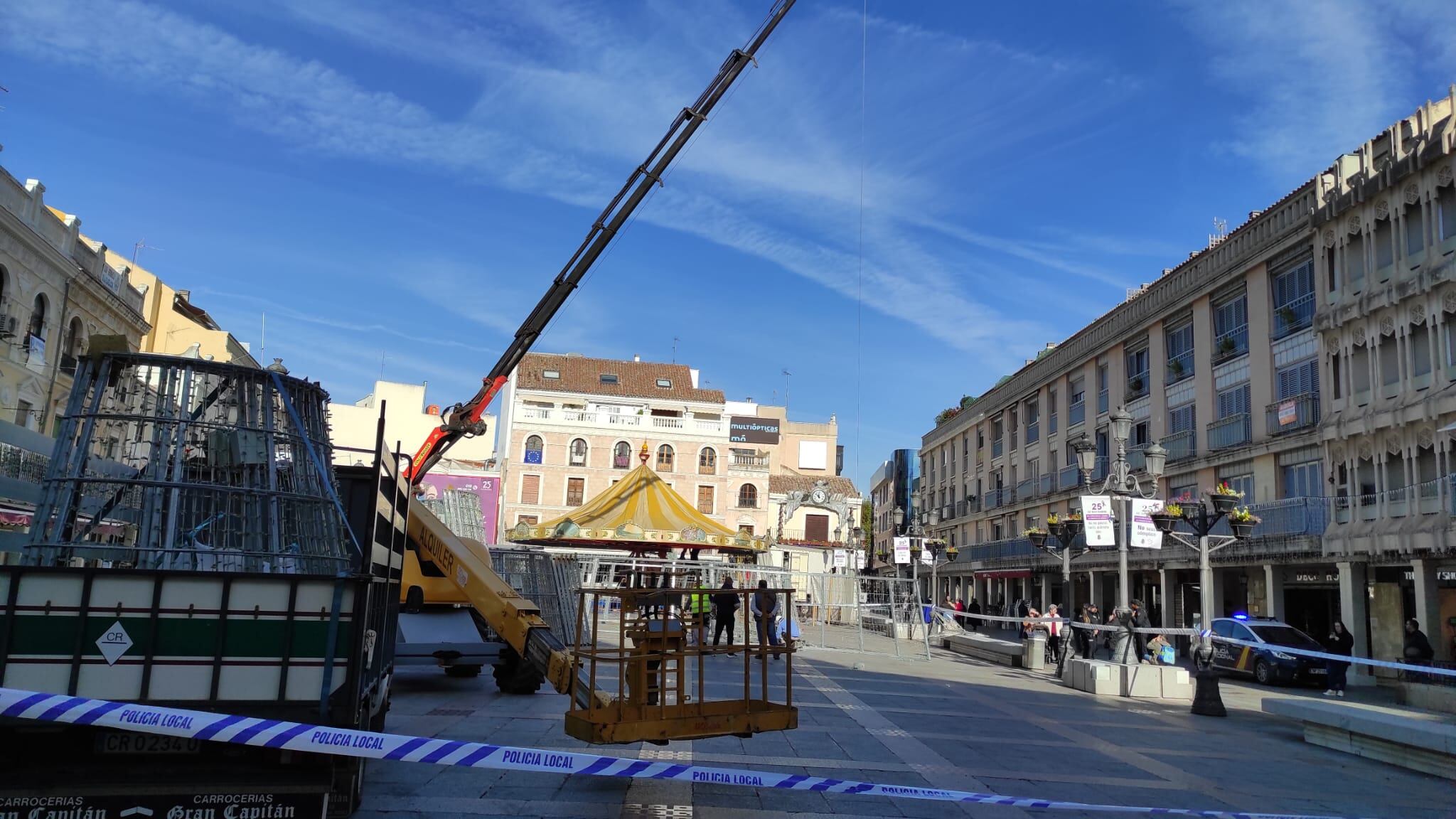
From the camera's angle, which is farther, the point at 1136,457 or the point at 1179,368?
the point at 1136,457

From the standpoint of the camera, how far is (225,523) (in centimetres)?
630

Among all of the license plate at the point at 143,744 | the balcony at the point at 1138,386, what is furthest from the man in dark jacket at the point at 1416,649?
the license plate at the point at 143,744

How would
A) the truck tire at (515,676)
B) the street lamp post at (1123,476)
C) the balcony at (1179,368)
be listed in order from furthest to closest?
the balcony at (1179,368), the street lamp post at (1123,476), the truck tire at (515,676)

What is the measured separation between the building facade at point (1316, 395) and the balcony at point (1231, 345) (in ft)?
0.21

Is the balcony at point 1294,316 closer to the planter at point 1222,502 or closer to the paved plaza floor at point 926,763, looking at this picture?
the planter at point 1222,502

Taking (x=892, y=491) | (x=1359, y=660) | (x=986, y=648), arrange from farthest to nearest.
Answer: (x=892, y=491) < (x=986, y=648) < (x=1359, y=660)

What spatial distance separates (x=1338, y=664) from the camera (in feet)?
66.0

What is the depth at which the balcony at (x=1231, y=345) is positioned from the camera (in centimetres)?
2981

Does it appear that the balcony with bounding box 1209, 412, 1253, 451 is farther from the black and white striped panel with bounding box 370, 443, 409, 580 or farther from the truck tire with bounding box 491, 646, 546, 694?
the black and white striped panel with bounding box 370, 443, 409, 580

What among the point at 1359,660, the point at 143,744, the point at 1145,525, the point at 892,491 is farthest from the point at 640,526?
the point at 892,491

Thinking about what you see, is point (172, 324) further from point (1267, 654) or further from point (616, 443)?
point (1267, 654)

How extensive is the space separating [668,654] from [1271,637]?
20.5m

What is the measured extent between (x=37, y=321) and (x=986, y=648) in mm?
26118

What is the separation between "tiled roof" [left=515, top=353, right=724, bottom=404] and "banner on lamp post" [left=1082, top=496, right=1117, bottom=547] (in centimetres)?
4166
